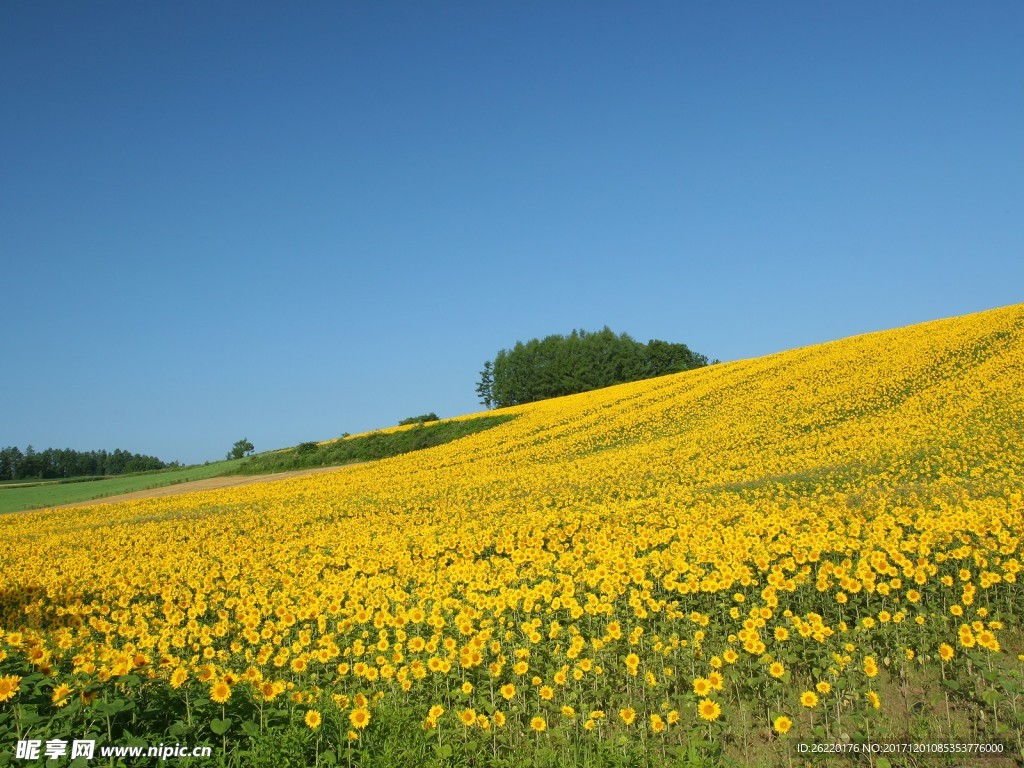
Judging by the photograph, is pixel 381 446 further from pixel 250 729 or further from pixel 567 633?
pixel 250 729

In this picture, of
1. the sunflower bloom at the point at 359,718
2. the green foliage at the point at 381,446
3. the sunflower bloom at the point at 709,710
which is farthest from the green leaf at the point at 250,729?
the green foliage at the point at 381,446

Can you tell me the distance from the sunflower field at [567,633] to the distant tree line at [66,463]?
9478 centimetres

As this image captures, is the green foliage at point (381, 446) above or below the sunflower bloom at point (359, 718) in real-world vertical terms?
above

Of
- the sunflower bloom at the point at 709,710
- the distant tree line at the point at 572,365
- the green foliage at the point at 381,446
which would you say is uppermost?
the distant tree line at the point at 572,365

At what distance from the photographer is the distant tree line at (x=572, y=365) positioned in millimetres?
91812

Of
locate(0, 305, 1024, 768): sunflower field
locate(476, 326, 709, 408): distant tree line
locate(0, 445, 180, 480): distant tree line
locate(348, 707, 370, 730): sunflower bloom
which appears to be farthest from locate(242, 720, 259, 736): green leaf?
locate(0, 445, 180, 480): distant tree line

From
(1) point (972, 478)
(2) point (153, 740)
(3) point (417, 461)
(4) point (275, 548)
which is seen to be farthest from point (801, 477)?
(3) point (417, 461)

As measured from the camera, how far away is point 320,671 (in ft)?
24.9

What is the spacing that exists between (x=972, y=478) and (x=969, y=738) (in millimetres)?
11402

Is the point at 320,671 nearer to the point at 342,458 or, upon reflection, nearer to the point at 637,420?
the point at 637,420

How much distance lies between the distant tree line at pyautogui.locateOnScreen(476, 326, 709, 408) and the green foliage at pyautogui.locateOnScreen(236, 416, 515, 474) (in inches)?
1612

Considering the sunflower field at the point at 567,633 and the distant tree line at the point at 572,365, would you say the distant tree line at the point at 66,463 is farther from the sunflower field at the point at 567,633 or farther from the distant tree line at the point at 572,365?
the sunflower field at the point at 567,633

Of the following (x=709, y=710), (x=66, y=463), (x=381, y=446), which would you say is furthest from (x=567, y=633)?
(x=66, y=463)

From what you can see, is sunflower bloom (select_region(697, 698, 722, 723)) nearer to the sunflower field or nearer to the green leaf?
the sunflower field
